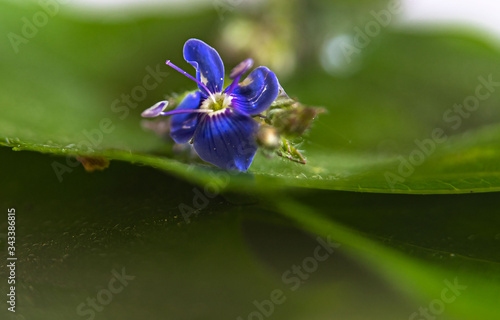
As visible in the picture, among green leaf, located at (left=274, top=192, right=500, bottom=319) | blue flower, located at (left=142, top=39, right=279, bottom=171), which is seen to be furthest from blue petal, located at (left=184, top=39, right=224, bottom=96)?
green leaf, located at (left=274, top=192, right=500, bottom=319)

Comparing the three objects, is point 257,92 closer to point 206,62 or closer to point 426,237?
point 206,62

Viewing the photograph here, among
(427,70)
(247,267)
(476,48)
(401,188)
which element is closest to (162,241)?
(247,267)

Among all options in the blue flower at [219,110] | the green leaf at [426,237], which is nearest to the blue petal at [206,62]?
the blue flower at [219,110]

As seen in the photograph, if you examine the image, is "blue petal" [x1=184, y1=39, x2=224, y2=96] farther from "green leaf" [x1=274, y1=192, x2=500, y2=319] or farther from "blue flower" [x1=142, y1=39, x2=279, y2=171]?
"green leaf" [x1=274, y1=192, x2=500, y2=319]

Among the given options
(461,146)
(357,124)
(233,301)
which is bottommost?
(233,301)

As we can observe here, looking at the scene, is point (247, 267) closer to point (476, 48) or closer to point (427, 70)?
point (427, 70)

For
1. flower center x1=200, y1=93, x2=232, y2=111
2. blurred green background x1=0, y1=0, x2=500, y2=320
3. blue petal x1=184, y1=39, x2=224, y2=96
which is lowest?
blurred green background x1=0, y1=0, x2=500, y2=320

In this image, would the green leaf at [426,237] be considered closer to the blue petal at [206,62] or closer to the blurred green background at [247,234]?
the blurred green background at [247,234]

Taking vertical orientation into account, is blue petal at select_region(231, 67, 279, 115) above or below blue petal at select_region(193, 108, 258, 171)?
above
